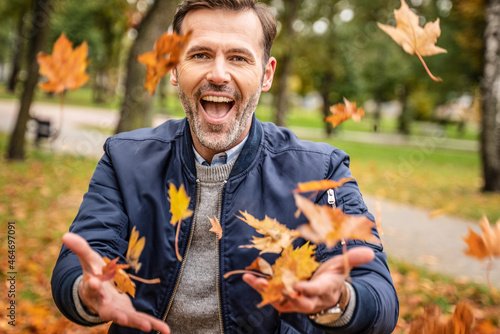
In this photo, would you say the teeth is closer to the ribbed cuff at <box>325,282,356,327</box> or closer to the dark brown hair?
the dark brown hair

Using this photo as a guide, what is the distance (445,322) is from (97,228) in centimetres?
118

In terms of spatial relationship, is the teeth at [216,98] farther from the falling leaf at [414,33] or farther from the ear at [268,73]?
the falling leaf at [414,33]

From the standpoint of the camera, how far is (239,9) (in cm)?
158

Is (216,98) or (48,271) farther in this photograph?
(48,271)

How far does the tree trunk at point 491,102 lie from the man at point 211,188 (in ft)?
24.6

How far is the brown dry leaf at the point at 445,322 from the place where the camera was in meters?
1.07

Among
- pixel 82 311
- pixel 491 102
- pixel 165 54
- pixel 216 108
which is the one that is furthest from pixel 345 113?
pixel 491 102

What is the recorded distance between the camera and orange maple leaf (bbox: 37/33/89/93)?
1.42m

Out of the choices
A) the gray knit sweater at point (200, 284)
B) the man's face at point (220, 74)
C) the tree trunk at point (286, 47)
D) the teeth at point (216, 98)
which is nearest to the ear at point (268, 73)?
the man's face at point (220, 74)

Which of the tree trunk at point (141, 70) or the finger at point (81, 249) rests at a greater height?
the tree trunk at point (141, 70)

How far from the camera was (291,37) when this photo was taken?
13.2m

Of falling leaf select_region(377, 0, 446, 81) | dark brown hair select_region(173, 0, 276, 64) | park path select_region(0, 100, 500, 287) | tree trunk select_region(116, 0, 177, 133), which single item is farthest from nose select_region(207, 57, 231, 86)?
tree trunk select_region(116, 0, 177, 133)

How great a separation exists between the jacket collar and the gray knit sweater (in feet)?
0.30

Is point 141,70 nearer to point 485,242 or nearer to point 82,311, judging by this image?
point 82,311
